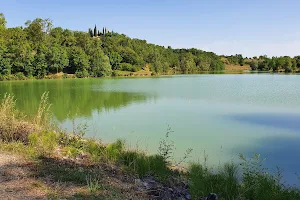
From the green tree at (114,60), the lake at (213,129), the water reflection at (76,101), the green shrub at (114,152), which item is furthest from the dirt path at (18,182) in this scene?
the green tree at (114,60)

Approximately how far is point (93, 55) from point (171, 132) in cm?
7341

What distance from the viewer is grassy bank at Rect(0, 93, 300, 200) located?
432 cm

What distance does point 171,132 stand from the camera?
1141 cm

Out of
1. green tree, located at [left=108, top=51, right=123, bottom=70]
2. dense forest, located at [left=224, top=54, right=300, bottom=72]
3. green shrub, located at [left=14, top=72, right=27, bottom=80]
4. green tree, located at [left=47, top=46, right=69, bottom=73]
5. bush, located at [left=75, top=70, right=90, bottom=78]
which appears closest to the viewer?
green shrub, located at [left=14, top=72, right=27, bottom=80]

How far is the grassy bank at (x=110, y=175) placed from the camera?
432 centimetres

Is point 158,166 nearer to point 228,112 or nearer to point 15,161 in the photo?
point 15,161

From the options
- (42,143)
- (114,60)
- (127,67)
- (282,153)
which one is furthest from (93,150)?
(127,67)

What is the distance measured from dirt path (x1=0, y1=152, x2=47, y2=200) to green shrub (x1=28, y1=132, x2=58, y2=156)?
2.26 ft

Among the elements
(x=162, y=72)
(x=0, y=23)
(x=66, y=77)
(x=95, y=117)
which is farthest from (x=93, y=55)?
(x=95, y=117)

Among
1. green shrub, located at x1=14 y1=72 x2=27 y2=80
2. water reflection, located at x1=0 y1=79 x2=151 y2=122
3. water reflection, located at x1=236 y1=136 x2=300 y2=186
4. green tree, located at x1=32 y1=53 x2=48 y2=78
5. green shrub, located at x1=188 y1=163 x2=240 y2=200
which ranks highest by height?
green tree, located at x1=32 y1=53 x2=48 y2=78

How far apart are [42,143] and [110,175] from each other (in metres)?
2.21

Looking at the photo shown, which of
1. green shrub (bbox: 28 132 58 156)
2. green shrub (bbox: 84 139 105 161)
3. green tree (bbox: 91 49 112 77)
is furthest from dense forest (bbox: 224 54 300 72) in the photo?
green shrub (bbox: 28 132 58 156)

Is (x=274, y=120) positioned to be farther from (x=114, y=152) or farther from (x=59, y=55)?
(x=59, y=55)

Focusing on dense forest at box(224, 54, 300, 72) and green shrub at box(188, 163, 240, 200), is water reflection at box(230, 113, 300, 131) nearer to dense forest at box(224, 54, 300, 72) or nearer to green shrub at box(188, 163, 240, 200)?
green shrub at box(188, 163, 240, 200)
